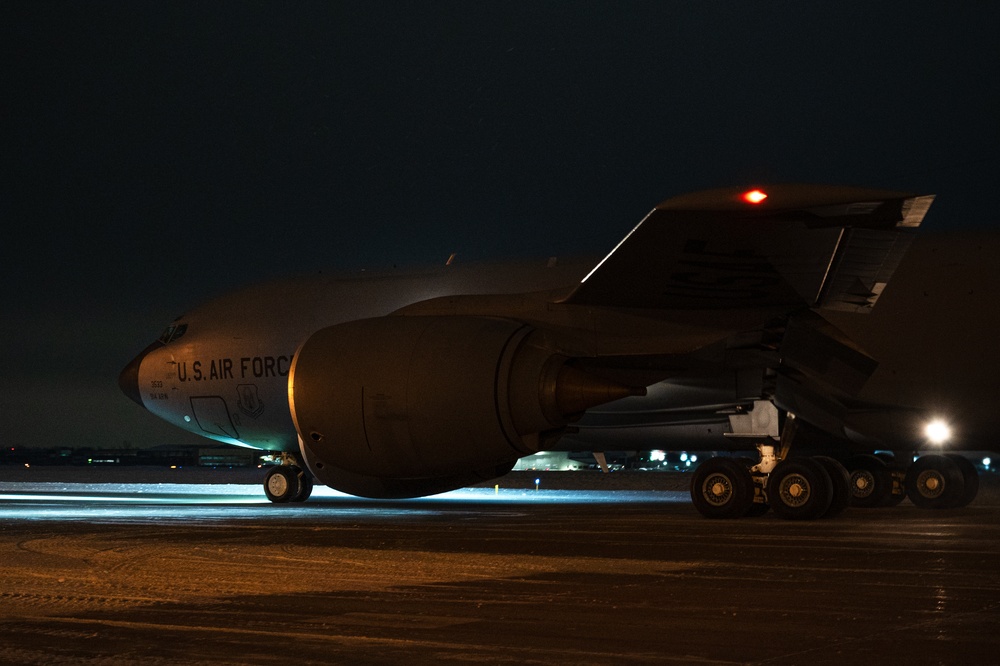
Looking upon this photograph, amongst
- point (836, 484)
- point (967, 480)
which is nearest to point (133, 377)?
point (836, 484)

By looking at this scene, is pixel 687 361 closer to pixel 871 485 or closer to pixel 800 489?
pixel 800 489

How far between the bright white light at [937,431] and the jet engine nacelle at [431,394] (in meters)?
7.58

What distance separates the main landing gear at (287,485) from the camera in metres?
23.4

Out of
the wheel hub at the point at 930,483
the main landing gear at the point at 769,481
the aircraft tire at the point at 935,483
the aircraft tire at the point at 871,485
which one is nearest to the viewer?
the main landing gear at the point at 769,481

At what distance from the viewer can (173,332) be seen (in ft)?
82.7

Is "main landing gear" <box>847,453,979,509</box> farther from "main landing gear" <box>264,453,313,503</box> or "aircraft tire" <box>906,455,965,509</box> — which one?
"main landing gear" <box>264,453,313,503</box>

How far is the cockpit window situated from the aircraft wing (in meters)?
12.7

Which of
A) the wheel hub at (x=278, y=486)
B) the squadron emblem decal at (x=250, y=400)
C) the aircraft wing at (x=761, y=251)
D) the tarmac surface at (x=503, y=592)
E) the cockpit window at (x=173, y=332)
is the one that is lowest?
the tarmac surface at (x=503, y=592)

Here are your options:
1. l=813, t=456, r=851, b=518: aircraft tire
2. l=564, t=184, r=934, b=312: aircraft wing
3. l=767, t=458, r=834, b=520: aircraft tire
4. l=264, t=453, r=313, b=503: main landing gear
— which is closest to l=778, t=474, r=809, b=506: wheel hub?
l=767, t=458, r=834, b=520: aircraft tire

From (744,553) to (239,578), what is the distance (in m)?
4.90

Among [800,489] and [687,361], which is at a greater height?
[687,361]

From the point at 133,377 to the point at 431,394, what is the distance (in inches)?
550

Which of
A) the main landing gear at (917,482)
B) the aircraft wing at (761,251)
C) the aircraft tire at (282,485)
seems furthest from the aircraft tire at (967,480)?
the aircraft tire at (282,485)

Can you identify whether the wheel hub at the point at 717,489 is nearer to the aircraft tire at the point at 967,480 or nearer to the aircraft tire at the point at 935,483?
the aircraft tire at the point at 935,483
